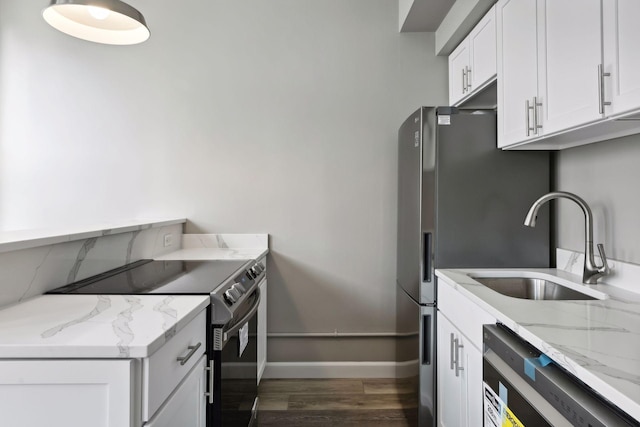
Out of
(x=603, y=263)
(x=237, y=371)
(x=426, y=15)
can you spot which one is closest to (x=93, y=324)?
(x=237, y=371)

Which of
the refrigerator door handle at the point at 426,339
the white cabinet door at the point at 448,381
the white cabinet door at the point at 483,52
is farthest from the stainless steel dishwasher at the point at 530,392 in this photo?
the white cabinet door at the point at 483,52

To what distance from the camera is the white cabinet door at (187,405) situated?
1.01m

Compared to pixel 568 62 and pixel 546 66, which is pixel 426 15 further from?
pixel 568 62

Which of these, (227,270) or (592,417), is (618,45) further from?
(227,270)

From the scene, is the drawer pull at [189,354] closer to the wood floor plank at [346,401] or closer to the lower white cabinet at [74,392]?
the lower white cabinet at [74,392]

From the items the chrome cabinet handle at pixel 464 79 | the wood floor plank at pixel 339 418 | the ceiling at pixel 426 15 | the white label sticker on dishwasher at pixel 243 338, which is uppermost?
the ceiling at pixel 426 15

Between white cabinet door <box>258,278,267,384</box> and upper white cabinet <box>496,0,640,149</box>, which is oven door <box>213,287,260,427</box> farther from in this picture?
upper white cabinet <box>496,0,640,149</box>

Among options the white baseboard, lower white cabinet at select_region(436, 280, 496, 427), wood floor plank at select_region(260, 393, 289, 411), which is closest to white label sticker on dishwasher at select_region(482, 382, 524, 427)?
lower white cabinet at select_region(436, 280, 496, 427)

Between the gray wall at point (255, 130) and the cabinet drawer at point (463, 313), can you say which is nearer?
the cabinet drawer at point (463, 313)

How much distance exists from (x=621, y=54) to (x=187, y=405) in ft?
5.36

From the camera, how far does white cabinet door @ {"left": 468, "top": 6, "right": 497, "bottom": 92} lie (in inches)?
73.2

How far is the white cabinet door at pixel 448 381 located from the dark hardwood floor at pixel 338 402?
0.83ft

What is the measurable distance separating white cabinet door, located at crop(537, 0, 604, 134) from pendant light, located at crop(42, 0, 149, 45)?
1622 mm

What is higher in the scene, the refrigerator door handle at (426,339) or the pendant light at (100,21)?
the pendant light at (100,21)
